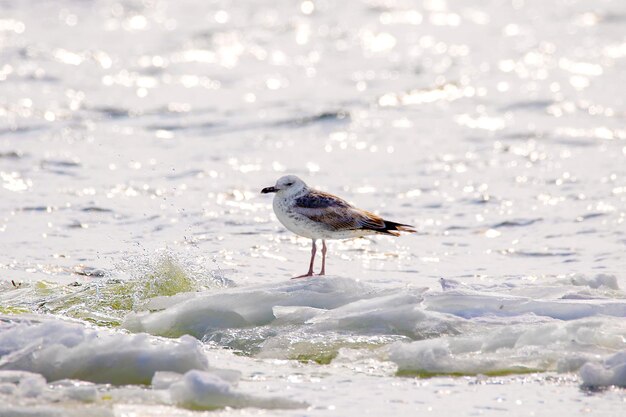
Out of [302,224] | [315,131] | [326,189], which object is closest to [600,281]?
[302,224]

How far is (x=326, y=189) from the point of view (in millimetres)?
12312

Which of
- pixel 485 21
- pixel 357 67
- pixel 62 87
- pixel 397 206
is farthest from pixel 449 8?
pixel 397 206

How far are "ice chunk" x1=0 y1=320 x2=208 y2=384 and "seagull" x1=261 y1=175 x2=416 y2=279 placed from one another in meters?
2.08

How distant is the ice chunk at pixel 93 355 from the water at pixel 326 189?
0.11 ft

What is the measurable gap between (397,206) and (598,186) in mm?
2241

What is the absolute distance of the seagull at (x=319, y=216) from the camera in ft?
27.6

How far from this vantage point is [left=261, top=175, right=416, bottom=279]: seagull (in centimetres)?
840

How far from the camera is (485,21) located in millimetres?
22281

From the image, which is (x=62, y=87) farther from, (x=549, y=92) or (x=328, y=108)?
(x=549, y=92)

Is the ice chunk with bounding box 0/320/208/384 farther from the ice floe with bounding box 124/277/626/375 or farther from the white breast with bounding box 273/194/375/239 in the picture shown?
the white breast with bounding box 273/194/375/239

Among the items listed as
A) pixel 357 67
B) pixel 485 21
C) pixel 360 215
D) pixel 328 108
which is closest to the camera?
pixel 360 215

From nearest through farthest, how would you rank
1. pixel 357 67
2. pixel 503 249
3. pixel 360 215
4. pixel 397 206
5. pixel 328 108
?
1. pixel 360 215
2. pixel 503 249
3. pixel 397 206
4. pixel 328 108
5. pixel 357 67

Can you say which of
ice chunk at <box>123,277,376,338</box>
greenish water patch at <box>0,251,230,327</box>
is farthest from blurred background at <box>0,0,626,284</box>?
ice chunk at <box>123,277,376,338</box>

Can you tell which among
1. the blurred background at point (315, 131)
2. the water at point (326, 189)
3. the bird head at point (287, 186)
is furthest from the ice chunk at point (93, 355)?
the blurred background at point (315, 131)
